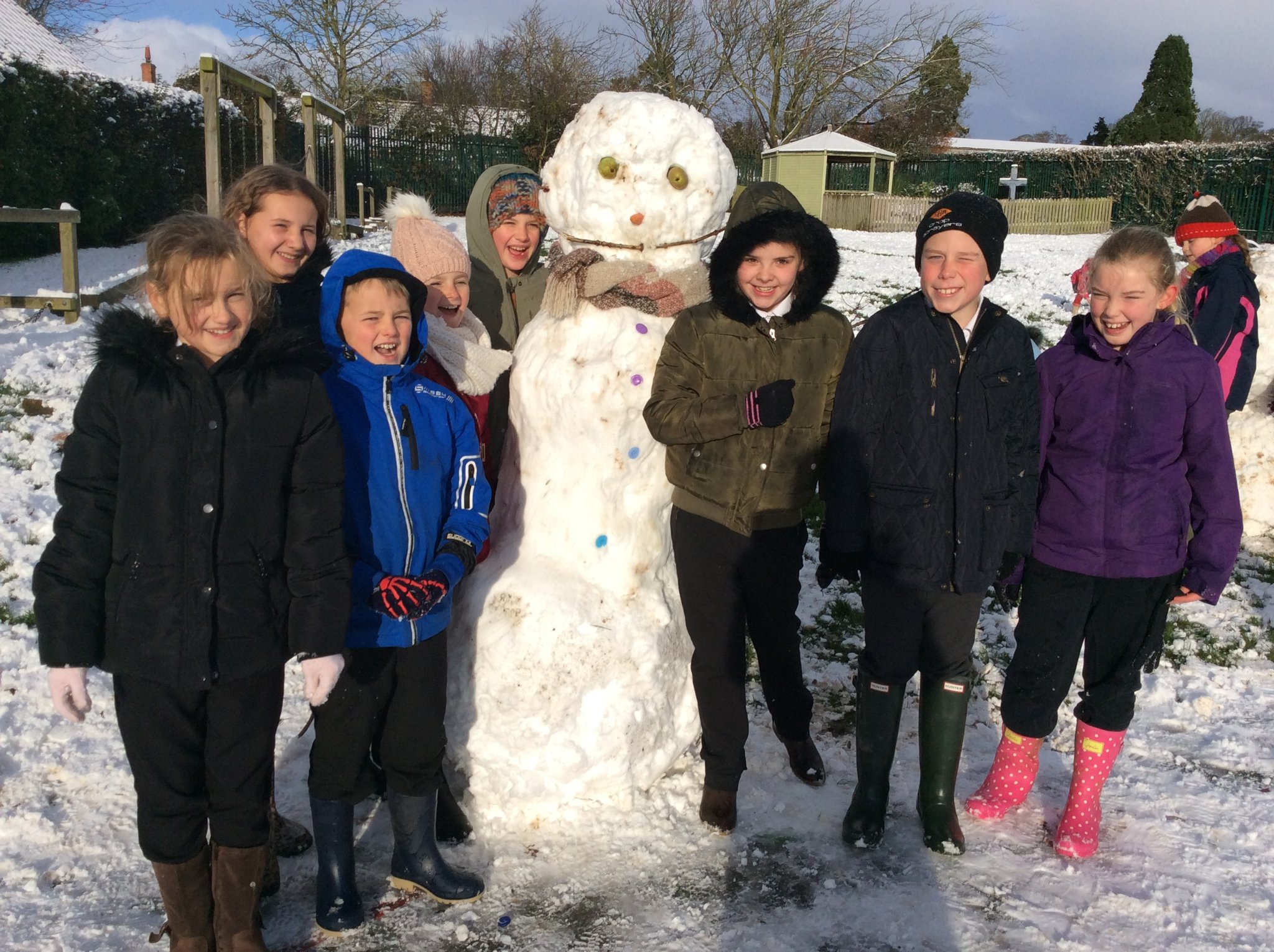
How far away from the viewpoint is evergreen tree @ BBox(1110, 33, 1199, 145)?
29.4 metres

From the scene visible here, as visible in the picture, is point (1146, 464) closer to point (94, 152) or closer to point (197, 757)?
point (197, 757)

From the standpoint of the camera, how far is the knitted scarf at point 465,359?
261 centimetres

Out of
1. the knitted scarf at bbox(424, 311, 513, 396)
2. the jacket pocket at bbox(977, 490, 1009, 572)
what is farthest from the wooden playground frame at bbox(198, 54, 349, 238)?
the jacket pocket at bbox(977, 490, 1009, 572)

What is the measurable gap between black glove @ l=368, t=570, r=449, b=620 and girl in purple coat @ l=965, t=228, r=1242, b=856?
1750 millimetres

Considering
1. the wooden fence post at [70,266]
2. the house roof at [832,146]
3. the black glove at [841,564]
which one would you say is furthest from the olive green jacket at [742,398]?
the house roof at [832,146]

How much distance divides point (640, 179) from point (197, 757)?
184cm

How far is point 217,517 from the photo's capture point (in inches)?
79.0

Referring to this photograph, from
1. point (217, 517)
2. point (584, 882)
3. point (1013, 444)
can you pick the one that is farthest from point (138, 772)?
point (1013, 444)

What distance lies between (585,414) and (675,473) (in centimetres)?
32

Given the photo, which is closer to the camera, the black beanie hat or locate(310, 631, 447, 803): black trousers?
locate(310, 631, 447, 803): black trousers

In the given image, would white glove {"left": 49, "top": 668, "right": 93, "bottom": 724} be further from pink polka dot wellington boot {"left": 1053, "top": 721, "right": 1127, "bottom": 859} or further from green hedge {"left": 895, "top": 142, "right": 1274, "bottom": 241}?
green hedge {"left": 895, "top": 142, "right": 1274, "bottom": 241}

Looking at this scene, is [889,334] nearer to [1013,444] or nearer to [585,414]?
[1013,444]

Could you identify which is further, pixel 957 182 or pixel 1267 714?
pixel 957 182

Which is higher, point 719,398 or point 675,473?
point 719,398
